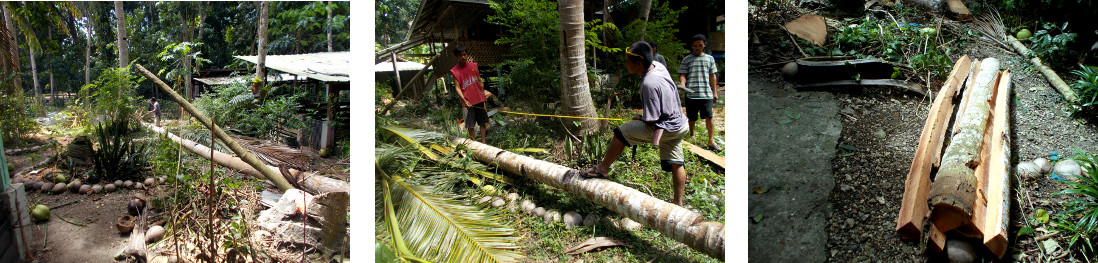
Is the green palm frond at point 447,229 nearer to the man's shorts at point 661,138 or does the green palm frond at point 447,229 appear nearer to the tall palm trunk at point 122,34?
the man's shorts at point 661,138

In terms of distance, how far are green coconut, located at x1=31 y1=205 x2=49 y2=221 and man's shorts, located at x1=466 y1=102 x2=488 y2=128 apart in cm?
294

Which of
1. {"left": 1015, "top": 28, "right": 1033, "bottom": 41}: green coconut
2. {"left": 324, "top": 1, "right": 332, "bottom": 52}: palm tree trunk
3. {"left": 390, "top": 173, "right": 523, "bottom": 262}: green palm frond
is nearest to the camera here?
{"left": 390, "top": 173, "right": 523, "bottom": 262}: green palm frond

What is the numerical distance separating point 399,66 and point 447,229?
3.05 ft

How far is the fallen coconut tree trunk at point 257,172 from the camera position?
3121 mm

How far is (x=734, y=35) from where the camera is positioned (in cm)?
249

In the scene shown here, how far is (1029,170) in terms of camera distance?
3256mm

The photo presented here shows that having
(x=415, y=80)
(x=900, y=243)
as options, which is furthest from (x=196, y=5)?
(x=900, y=243)

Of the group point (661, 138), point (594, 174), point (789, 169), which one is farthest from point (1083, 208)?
point (594, 174)

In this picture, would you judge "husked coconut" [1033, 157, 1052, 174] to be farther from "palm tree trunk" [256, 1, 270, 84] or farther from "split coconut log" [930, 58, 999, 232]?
"palm tree trunk" [256, 1, 270, 84]

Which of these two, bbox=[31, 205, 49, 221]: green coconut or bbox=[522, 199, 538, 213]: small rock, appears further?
bbox=[31, 205, 49, 221]: green coconut

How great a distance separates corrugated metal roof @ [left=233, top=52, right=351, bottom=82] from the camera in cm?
292

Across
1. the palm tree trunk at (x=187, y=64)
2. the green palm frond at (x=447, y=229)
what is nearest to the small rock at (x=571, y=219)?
the green palm frond at (x=447, y=229)

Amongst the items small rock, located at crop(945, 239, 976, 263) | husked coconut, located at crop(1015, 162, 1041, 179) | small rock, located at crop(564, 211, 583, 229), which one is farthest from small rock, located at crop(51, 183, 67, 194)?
husked coconut, located at crop(1015, 162, 1041, 179)

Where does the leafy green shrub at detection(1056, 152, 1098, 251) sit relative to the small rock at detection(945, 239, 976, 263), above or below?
above
